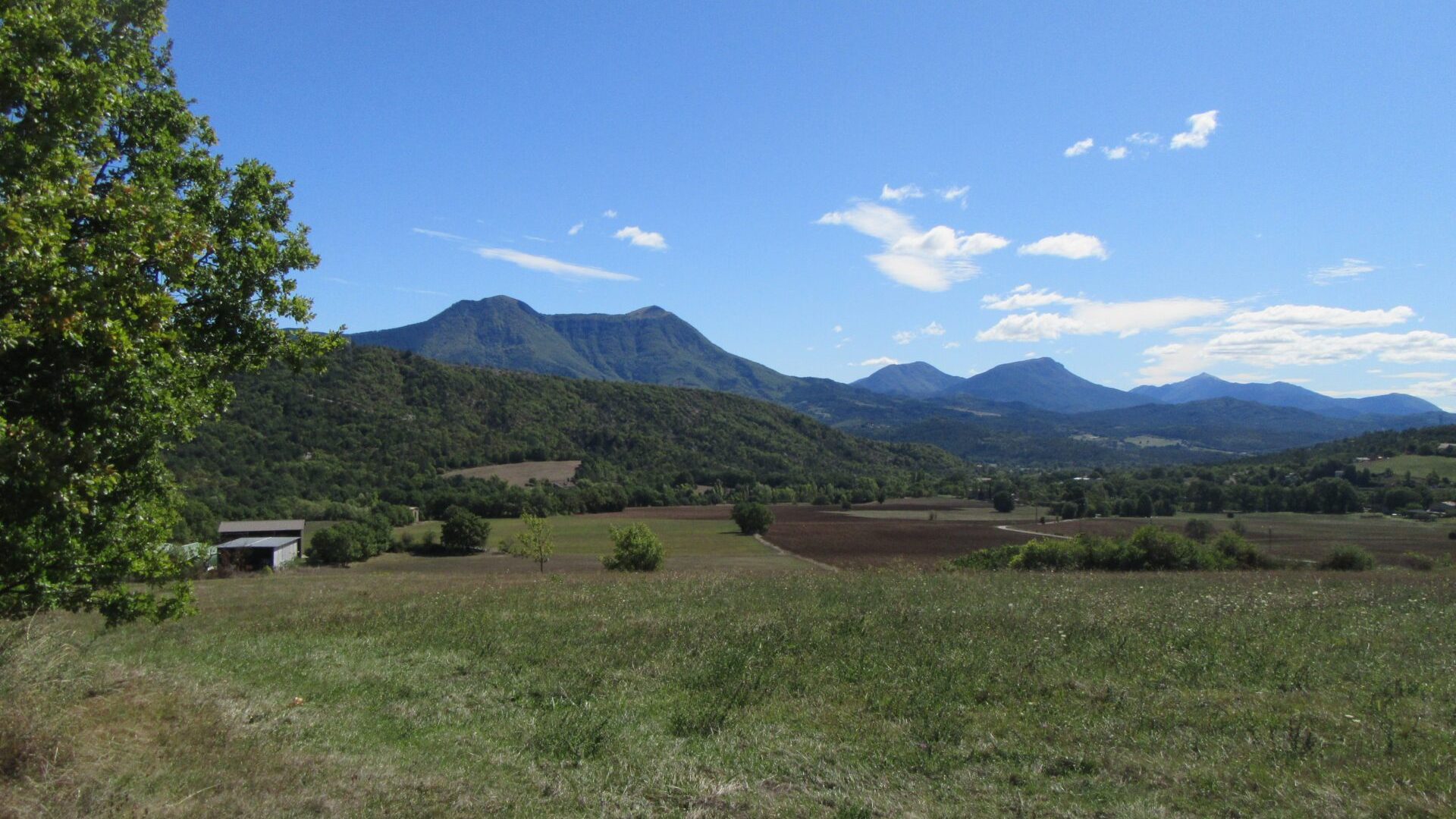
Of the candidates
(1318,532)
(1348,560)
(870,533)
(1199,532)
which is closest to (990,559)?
(1199,532)

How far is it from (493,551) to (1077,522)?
201 ft

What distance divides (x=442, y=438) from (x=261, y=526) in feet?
222

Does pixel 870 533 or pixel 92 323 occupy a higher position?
pixel 92 323

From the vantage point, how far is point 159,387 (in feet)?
23.1

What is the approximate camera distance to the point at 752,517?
85750 mm

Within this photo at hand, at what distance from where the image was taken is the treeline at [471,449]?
334ft

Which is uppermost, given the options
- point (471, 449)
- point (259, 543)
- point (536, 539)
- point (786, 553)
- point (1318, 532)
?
point (471, 449)

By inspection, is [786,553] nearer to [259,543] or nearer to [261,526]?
[259,543]

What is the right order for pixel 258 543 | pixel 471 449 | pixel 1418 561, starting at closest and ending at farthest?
pixel 1418 561, pixel 258 543, pixel 471 449

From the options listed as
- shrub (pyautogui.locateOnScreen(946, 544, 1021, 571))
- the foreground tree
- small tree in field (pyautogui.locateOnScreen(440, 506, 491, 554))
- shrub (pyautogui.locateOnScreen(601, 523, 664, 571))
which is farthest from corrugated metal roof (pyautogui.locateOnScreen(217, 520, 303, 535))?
the foreground tree

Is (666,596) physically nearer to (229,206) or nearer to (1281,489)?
(229,206)

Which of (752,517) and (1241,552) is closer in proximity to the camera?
(1241,552)

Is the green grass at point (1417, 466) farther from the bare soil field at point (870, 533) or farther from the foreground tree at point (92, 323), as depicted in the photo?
the foreground tree at point (92, 323)

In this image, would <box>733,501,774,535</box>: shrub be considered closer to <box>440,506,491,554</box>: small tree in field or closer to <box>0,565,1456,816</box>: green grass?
<box>440,506,491,554</box>: small tree in field
